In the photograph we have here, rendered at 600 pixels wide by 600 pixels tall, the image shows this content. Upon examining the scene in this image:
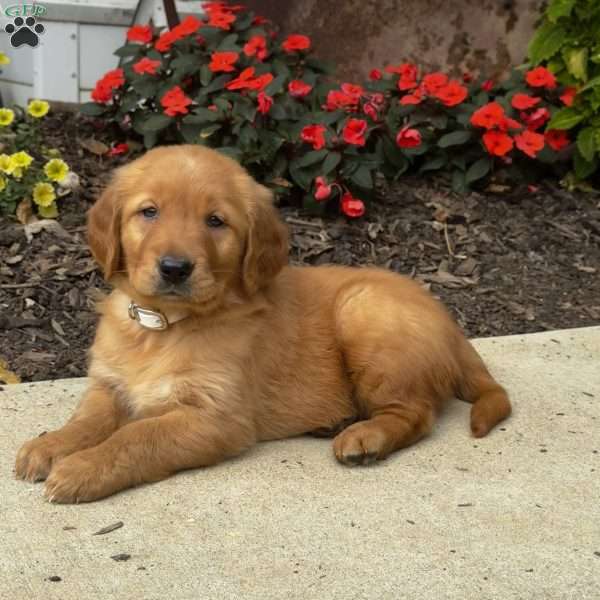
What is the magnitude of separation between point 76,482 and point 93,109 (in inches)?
159

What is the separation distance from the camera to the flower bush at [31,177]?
5.73 m

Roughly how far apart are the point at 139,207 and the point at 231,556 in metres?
1.35

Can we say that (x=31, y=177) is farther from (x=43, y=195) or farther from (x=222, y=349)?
(x=222, y=349)

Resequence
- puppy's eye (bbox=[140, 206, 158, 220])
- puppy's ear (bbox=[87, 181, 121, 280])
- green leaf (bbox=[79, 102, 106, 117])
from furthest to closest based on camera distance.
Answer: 1. green leaf (bbox=[79, 102, 106, 117])
2. puppy's ear (bbox=[87, 181, 121, 280])
3. puppy's eye (bbox=[140, 206, 158, 220])

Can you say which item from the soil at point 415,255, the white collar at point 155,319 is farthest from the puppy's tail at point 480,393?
the white collar at point 155,319

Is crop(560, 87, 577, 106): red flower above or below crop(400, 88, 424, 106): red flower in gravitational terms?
above

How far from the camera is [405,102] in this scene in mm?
6500

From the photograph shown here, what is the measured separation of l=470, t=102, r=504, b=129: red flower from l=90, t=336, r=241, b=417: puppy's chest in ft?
10.5

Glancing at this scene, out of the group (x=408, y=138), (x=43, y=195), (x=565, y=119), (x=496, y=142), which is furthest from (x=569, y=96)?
(x=43, y=195)

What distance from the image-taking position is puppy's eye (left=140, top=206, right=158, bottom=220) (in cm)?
369

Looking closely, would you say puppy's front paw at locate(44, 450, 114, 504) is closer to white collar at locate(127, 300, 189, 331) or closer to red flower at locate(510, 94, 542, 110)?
white collar at locate(127, 300, 189, 331)

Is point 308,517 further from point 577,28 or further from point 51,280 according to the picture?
point 577,28

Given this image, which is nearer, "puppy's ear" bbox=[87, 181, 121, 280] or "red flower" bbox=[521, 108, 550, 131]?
"puppy's ear" bbox=[87, 181, 121, 280]

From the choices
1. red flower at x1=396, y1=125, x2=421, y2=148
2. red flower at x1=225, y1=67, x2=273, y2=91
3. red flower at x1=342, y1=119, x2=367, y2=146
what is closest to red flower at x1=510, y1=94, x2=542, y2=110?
red flower at x1=396, y1=125, x2=421, y2=148
